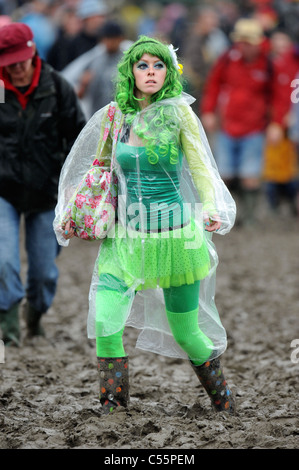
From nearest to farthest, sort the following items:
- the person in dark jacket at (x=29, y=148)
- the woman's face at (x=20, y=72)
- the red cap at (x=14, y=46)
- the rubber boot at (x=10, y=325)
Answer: the red cap at (x=14, y=46)
the woman's face at (x=20, y=72)
the person in dark jacket at (x=29, y=148)
the rubber boot at (x=10, y=325)

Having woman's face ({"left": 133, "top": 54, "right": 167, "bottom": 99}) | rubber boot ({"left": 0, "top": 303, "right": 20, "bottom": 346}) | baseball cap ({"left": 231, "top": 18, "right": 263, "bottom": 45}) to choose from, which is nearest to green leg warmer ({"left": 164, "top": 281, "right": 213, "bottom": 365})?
woman's face ({"left": 133, "top": 54, "right": 167, "bottom": 99})

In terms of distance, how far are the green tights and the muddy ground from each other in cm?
33

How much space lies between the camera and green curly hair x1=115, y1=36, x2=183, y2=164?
4.45 metres

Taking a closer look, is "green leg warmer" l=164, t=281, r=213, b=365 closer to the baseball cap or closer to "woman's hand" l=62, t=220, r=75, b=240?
"woman's hand" l=62, t=220, r=75, b=240

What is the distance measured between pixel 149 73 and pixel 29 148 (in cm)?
183

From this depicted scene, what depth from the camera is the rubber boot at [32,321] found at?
659 centimetres

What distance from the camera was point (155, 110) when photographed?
4488 millimetres

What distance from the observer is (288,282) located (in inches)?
349

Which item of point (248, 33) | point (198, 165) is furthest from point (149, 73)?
point (248, 33)

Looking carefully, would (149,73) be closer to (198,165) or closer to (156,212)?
(198,165)

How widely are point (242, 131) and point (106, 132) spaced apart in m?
7.15

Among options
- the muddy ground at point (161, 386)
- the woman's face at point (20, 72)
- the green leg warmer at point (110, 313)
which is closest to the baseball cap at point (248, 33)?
the muddy ground at point (161, 386)

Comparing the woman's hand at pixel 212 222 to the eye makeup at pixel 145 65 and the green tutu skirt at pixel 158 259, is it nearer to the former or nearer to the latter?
the green tutu skirt at pixel 158 259
